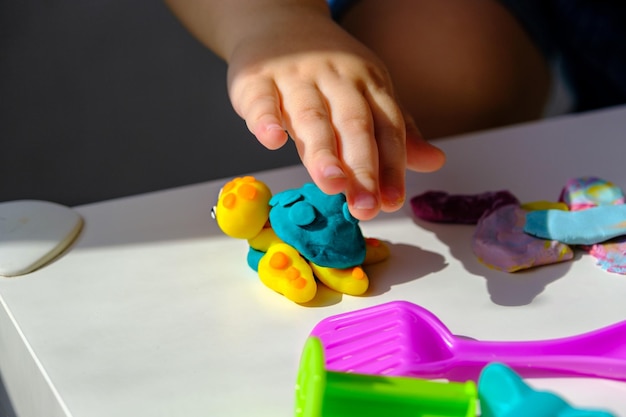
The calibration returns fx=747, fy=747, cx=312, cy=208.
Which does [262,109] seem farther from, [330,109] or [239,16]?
[239,16]

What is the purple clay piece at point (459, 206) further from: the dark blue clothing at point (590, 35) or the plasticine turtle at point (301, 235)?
the dark blue clothing at point (590, 35)

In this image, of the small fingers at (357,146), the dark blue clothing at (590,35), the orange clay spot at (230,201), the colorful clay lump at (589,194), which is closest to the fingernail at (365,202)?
the small fingers at (357,146)

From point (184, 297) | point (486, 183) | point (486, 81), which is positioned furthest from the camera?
point (486, 81)

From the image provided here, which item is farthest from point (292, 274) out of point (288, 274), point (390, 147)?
point (390, 147)

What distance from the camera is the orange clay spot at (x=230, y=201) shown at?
0.53 meters

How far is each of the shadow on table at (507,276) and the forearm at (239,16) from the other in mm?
236

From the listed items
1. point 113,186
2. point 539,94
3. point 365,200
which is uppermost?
point 365,200

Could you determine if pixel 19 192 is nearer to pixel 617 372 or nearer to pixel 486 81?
pixel 486 81

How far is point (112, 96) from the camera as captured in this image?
4.09 ft

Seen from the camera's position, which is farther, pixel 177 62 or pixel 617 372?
pixel 177 62

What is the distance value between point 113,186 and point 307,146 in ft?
2.80

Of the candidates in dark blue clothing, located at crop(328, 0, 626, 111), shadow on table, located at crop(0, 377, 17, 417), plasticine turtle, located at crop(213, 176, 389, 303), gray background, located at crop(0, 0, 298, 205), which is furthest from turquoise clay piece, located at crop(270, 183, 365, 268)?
gray background, located at crop(0, 0, 298, 205)

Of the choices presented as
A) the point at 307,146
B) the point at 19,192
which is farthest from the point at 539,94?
the point at 19,192

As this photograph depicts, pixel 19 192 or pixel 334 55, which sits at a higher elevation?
pixel 334 55
